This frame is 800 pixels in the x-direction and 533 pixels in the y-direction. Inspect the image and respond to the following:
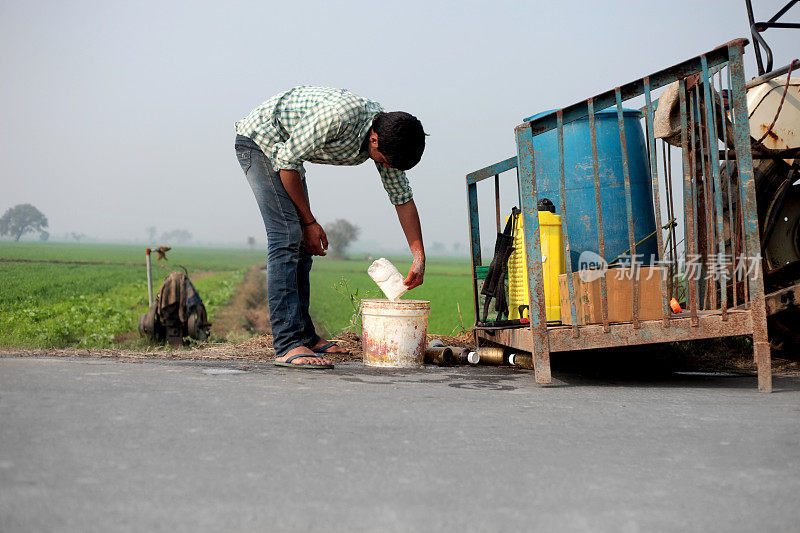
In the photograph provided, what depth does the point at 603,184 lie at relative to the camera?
188 inches

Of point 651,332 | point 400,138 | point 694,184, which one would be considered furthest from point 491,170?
point 651,332

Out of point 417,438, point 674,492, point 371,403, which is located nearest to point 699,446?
point 674,492

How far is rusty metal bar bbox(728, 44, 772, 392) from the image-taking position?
141 inches

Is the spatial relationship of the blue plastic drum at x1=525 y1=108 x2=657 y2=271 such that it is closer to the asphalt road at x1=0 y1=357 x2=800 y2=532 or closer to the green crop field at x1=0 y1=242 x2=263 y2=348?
the asphalt road at x1=0 y1=357 x2=800 y2=532

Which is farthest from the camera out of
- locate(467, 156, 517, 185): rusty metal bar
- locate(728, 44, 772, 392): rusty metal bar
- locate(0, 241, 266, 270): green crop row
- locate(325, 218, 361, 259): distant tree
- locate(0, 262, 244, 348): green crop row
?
locate(325, 218, 361, 259): distant tree

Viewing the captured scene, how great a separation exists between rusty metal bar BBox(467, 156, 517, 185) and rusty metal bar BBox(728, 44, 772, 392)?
66.8 inches

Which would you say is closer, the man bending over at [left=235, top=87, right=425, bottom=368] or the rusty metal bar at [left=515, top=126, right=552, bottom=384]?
the rusty metal bar at [left=515, top=126, right=552, bottom=384]

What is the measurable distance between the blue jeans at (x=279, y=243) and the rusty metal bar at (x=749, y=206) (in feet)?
8.37

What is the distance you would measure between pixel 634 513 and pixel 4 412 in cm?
A: 216

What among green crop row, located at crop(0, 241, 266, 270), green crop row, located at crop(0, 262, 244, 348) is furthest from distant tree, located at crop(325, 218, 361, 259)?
green crop row, located at crop(0, 262, 244, 348)

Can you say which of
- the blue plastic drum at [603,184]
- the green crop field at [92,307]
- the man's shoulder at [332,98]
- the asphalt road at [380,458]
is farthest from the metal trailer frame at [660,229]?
the green crop field at [92,307]

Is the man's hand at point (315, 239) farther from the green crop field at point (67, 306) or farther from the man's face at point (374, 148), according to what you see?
the green crop field at point (67, 306)

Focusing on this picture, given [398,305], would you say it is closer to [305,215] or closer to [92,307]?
[305,215]

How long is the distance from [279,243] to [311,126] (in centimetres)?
77
